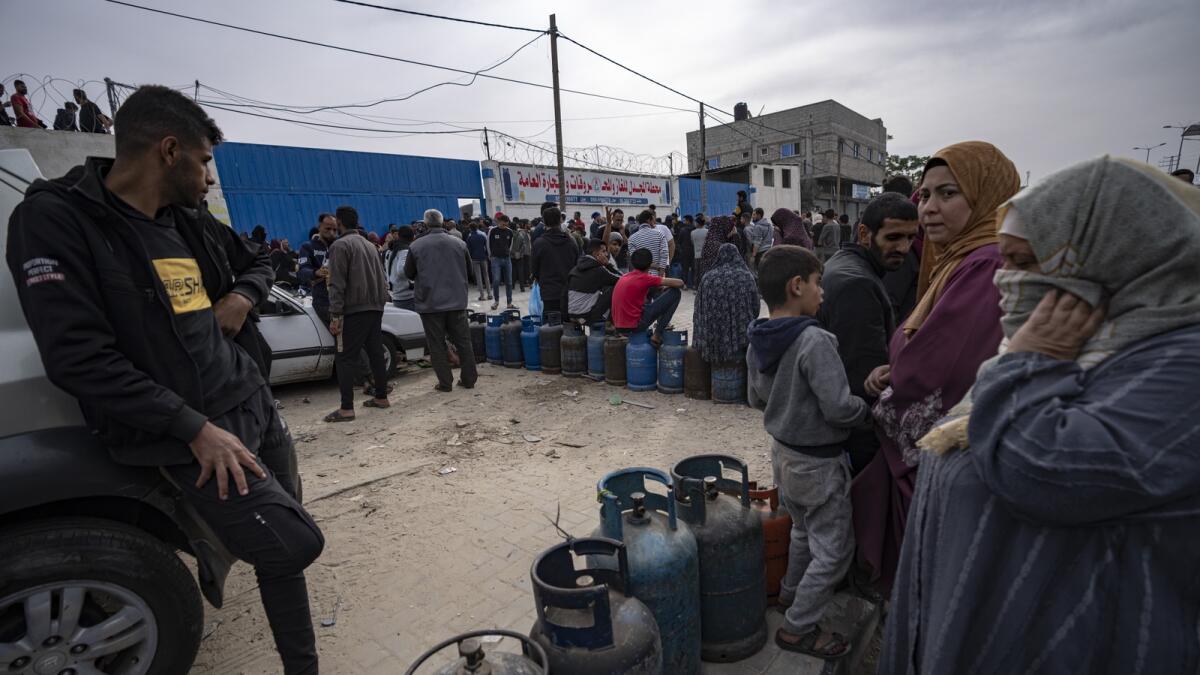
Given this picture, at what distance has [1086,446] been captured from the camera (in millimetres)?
929

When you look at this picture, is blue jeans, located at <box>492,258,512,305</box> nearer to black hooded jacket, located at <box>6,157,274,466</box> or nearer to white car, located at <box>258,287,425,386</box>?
white car, located at <box>258,287,425,386</box>

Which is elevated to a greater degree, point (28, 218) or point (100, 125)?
point (100, 125)

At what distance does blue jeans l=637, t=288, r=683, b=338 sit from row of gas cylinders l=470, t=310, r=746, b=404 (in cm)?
14

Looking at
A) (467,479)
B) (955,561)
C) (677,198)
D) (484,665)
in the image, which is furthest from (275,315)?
(677,198)

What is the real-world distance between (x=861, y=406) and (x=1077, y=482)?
120 centimetres

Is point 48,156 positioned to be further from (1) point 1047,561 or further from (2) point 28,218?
(1) point 1047,561

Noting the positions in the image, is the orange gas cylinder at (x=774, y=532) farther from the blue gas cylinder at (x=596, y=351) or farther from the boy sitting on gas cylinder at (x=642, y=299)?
the blue gas cylinder at (x=596, y=351)

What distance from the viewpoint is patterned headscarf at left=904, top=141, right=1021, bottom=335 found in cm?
191

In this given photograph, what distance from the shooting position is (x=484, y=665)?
53.4 inches

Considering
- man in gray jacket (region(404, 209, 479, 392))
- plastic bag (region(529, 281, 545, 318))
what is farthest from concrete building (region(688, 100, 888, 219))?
man in gray jacket (region(404, 209, 479, 392))

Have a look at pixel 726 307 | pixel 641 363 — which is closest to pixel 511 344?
pixel 641 363

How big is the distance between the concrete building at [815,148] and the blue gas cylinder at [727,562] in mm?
35567

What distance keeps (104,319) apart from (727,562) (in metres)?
2.27

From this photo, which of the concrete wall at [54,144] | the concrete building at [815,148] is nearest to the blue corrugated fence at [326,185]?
→ the concrete wall at [54,144]
